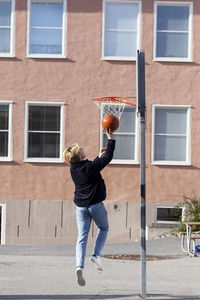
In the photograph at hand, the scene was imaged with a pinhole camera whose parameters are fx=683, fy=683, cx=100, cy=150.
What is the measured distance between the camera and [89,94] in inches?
806

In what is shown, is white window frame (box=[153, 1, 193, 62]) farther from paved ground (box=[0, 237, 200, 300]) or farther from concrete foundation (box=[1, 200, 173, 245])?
paved ground (box=[0, 237, 200, 300])

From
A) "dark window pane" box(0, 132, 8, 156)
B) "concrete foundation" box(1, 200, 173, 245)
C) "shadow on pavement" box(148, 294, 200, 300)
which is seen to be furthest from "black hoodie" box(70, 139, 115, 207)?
"dark window pane" box(0, 132, 8, 156)

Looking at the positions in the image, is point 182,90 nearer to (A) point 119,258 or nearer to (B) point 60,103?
(B) point 60,103

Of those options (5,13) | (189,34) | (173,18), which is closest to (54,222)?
(5,13)

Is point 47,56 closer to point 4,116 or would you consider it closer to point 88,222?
point 4,116

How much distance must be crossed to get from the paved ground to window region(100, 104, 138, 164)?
4980mm

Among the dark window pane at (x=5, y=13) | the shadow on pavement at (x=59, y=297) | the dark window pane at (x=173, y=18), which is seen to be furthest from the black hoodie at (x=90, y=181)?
the dark window pane at (x=5, y=13)

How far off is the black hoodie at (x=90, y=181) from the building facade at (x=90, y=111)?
444 inches

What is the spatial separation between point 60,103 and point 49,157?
1.66 m

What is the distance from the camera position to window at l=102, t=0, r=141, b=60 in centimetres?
2058

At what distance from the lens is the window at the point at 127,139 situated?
2052 centimetres

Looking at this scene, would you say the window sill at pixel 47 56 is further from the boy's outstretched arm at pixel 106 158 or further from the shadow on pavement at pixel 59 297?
the shadow on pavement at pixel 59 297

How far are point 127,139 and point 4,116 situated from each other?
3.77 m


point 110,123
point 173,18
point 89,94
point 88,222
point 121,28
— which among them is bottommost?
point 88,222
